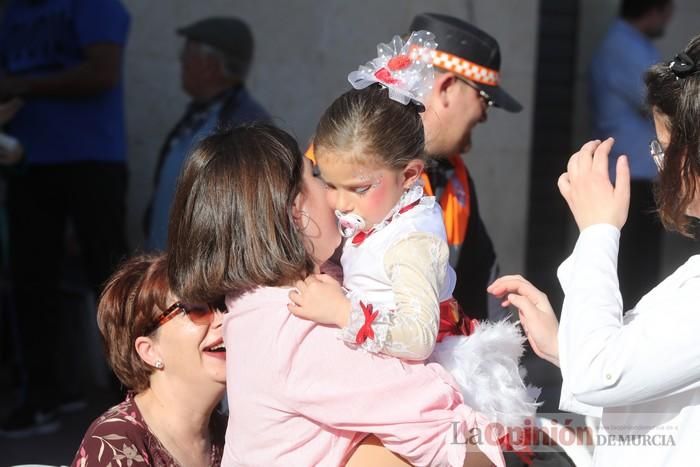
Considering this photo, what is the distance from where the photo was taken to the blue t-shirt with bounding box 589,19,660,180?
610 centimetres

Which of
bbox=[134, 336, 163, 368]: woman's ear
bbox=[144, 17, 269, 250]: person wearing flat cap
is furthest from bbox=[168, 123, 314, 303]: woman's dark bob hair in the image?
bbox=[144, 17, 269, 250]: person wearing flat cap

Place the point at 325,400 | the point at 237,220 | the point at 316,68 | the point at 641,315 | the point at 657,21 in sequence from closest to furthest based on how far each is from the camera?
the point at 641,315, the point at 325,400, the point at 237,220, the point at 316,68, the point at 657,21

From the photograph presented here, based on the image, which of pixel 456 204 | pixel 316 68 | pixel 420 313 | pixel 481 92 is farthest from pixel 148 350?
pixel 316 68

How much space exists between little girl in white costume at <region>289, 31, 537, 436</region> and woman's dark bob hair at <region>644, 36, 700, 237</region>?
0.48 m

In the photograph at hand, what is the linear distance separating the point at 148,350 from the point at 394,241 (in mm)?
757

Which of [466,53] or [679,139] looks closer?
[679,139]

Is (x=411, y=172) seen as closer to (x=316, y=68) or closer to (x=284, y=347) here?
(x=284, y=347)

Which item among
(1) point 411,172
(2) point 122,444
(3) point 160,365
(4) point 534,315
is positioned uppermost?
(1) point 411,172

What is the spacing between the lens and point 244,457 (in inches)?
86.1

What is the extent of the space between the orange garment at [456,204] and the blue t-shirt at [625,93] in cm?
282

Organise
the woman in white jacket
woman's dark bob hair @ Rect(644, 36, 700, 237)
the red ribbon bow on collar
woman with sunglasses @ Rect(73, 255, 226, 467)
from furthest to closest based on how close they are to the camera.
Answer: woman with sunglasses @ Rect(73, 255, 226, 467) < the red ribbon bow on collar < woman's dark bob hair @ Rect(644, 36, 700, 237) < the woman in white jacket

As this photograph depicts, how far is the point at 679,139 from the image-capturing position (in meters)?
2.00

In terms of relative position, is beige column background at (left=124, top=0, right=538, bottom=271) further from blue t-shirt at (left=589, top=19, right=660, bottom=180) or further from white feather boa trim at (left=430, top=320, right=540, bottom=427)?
white feather boa trim at (left=430, top=320, right=540, bottom=427)

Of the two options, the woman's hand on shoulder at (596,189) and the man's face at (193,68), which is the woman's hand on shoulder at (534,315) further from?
the man's face at (193,68)
